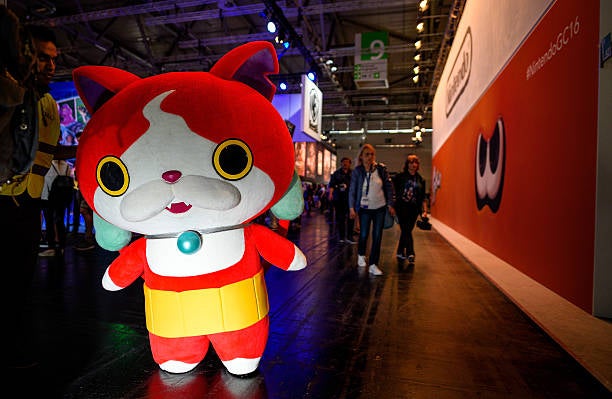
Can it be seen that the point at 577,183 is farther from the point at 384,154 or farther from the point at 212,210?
the point at 384,154

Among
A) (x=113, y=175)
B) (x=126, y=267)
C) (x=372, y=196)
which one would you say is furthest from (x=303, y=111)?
(x=113, y=175)

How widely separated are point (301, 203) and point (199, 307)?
2.28 ft

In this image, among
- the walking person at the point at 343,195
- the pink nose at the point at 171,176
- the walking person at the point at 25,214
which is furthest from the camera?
the walking person at the point at 343,195

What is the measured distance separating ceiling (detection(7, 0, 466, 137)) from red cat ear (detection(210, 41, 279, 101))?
6.49 meters

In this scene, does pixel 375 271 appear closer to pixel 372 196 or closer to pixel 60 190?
pixel 372 196

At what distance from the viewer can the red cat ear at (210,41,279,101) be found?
1716 mm

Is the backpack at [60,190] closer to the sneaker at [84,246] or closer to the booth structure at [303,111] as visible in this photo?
the sneaker at [84,246]

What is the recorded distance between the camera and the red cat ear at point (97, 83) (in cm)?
169

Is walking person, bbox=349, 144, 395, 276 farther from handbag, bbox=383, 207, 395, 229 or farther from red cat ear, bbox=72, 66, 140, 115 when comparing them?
red cat ear, bbox=72, 66, 140, 115

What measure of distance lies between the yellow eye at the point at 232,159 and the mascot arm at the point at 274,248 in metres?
0.35

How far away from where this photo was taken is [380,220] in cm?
415

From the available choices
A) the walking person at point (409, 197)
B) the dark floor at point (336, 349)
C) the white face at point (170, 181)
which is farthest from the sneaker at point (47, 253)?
the walking person at point (409, 197)

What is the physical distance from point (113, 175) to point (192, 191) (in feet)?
1.14

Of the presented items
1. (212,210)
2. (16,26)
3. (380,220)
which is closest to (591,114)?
(380,220)
